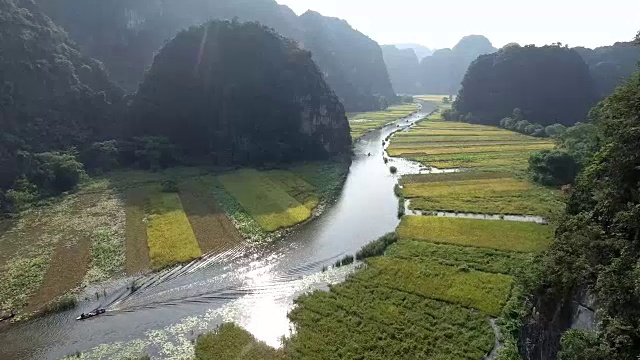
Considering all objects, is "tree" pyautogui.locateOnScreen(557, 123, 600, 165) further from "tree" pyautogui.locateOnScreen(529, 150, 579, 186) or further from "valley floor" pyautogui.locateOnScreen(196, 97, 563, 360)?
→ "valley floor" pyautogui.locateOnScreen(196, 97, 563, 360)

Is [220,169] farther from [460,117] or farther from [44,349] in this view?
[460,117]

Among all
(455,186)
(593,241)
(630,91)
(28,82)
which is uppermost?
(28,82)

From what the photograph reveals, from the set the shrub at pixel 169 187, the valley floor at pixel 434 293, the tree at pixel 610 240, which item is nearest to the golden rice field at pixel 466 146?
the valley floor at pixel 434 293

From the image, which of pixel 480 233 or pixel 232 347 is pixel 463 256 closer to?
pixel 480 233

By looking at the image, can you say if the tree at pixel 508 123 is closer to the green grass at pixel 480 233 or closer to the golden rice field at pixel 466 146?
the golden rice field at pixel 466 146

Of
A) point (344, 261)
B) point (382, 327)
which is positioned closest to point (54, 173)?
point (344, 261)

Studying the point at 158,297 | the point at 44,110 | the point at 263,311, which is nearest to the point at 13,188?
the point at 44,110

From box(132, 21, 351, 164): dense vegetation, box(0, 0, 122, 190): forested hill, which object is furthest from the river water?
box(132, 21, 351, 164): dense vegetation
